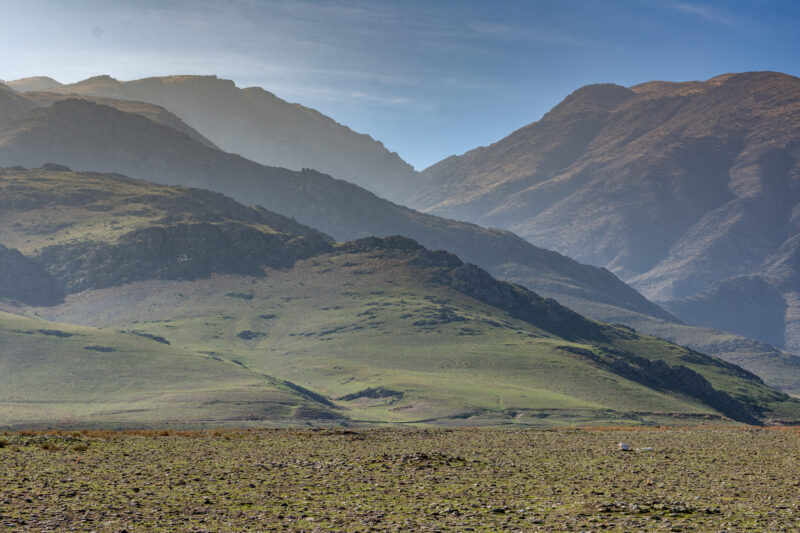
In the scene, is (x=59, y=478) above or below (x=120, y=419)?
above

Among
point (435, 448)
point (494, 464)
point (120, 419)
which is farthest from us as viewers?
point (120, 419)

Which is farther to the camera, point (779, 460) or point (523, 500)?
point (779, 460)

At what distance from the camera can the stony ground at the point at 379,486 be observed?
3148 cm

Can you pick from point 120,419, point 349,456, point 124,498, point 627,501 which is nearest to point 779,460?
point 627,501

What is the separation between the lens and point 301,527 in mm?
30562

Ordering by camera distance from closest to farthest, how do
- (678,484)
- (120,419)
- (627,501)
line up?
(627,501) < (678,484) < (120,419)

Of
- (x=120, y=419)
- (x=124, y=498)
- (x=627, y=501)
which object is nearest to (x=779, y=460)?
(x=627, y=501)

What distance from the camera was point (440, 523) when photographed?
103 ft

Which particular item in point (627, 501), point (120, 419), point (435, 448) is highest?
point (627, 501)

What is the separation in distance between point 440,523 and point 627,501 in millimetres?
9447

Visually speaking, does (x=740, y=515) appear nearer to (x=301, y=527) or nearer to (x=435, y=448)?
(x=301, y=527)

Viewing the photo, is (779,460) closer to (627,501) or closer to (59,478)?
(627,501)

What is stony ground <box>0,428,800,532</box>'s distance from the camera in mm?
31484

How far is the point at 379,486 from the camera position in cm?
4025
